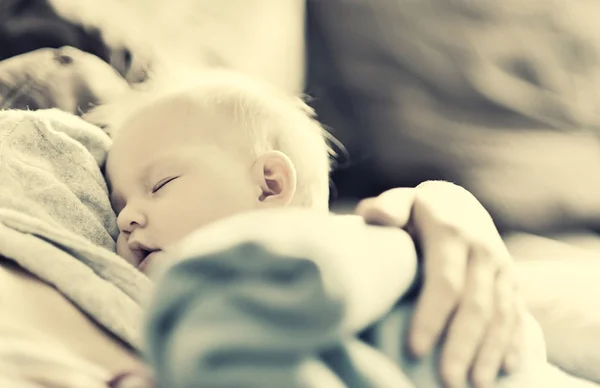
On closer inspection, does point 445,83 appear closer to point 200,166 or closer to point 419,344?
point 200,166

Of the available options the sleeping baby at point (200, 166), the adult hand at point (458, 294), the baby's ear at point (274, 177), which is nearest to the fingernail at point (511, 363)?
the adult hand at point (458, 294)

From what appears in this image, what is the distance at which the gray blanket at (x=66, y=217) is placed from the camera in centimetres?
46

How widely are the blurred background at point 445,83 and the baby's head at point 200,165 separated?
0.29 m

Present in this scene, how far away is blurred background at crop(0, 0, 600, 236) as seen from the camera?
1.01 meters

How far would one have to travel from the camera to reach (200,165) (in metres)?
0.64

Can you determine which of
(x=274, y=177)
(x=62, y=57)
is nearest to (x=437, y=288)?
(x=274, y=177)

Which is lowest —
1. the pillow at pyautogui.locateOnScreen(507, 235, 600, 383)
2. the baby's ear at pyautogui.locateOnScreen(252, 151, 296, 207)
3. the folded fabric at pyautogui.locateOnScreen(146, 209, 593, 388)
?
the pillow at pyautogui.locateOnScreen(507, 235, 600, 383)

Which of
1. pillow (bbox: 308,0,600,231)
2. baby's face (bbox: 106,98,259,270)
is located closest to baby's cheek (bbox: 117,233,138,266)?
baby's face (bbox: 106,98,259,270)

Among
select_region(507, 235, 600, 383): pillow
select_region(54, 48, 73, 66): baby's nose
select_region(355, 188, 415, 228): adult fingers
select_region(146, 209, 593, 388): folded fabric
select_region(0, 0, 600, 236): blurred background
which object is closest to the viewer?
select_region(146, 209, 593, 388): folded fabric

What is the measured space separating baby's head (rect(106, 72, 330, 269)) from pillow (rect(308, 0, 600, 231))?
363 millimetres

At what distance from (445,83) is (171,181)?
1.83ft

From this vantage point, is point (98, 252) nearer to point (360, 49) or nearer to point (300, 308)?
point (300, 308)

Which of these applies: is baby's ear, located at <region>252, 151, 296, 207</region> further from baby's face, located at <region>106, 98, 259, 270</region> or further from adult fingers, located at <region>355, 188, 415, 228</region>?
adult fingers, located at <region>355, 188, 415, 228</region>

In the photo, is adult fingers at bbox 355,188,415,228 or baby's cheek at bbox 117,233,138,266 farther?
baby's cheek at bbox 117,233,138,266
